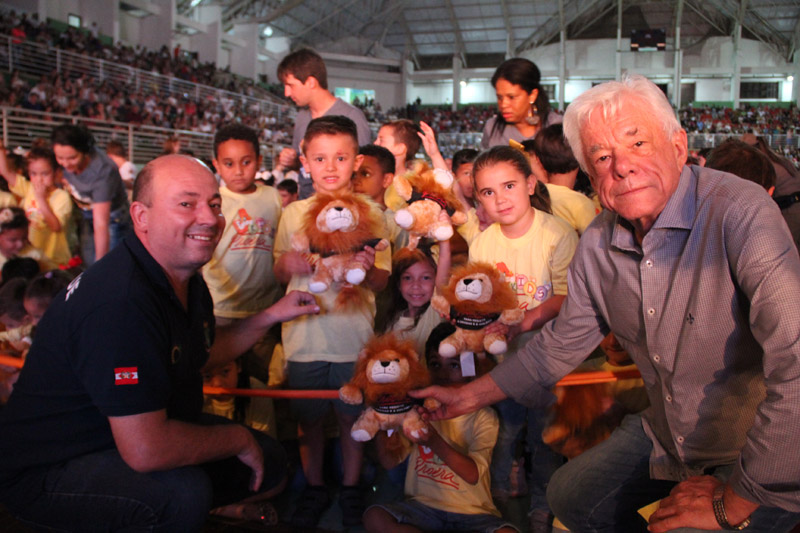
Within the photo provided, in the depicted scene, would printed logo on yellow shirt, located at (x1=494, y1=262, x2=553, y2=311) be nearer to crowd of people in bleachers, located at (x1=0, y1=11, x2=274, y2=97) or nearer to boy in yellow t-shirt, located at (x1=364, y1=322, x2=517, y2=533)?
boy in yellow t-shirt, located at (x1=364, y1=322, x2=517, y2=533)

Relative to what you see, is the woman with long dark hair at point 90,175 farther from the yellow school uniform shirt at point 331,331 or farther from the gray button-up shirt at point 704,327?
the gray button-up shirt at point 704,327

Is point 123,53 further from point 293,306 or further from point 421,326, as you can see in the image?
point 293,306

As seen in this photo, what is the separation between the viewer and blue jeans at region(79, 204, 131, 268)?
16.8 ft

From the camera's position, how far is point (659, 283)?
6.08 feet

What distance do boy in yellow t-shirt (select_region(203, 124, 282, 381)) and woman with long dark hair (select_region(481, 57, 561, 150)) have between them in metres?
1.60

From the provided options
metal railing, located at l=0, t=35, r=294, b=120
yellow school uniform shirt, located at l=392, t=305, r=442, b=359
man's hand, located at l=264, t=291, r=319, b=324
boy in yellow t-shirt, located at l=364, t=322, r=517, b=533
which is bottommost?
boy in yellow t-shirt, located at l=364, t=322, r=517, b=533

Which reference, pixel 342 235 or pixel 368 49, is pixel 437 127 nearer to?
pixel 368 49

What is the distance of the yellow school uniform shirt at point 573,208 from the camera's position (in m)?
3.35

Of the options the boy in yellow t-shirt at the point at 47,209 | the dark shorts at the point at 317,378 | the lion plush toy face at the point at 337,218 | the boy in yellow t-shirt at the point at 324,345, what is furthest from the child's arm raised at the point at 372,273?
the boy in yellow t-shirt at the point at 47,209

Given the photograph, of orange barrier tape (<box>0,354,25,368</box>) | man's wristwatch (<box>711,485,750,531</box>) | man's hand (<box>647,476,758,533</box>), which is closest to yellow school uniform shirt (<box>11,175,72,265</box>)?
orange barrier tape (<box>0,354,25,368</box>)

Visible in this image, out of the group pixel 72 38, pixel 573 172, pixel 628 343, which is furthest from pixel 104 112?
pixel 628 343

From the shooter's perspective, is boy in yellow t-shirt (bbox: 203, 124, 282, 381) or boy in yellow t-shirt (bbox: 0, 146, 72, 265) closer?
boy in yellow t-shirt (bbox: 203, 124, 282, 381)

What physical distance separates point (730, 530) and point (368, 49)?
39737mm

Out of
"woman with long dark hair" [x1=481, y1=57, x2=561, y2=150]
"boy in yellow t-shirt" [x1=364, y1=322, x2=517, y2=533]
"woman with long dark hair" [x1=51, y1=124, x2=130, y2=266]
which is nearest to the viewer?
"boy in yellow t-shirt" [x1=364, y1=322, x2=517, y2=533]
